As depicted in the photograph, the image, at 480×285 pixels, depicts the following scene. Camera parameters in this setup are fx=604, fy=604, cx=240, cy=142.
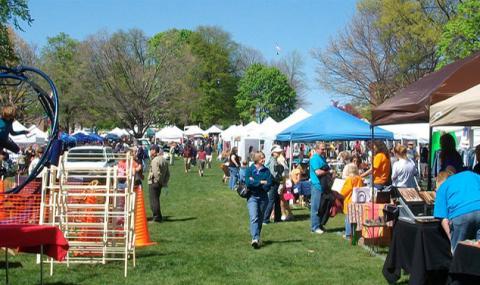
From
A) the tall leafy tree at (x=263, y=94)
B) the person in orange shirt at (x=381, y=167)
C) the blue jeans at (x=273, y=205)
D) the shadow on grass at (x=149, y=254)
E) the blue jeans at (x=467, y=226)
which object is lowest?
the shadow on grass at (x=149, y=254)

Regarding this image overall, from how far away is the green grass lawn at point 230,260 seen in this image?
831cm

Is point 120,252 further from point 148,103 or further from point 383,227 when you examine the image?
point 148,103

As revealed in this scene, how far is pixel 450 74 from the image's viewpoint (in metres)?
9.46

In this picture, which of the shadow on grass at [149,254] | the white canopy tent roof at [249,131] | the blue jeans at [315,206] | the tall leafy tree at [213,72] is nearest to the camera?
the shadow on grass at [149,254]

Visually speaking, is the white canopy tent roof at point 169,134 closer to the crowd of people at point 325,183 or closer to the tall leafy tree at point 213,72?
the tall leafy tree at point 213,72

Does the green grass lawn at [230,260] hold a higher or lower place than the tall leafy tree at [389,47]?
lower

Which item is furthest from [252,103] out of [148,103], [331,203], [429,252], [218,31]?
[429,252]

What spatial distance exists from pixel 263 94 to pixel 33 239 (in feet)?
262

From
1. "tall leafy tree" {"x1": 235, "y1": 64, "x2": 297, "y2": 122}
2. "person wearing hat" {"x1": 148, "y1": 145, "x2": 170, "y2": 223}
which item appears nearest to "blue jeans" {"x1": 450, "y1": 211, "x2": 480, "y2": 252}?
"person wearing hat" {"x1": 148, "y1": 145, "x2": 170, "y2": 223}

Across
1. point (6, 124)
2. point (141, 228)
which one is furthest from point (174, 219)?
point (6, 124)

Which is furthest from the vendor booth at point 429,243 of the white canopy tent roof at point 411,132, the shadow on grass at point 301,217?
the white canopy tent roof at point 411,132

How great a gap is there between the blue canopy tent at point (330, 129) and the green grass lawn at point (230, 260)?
3.14m

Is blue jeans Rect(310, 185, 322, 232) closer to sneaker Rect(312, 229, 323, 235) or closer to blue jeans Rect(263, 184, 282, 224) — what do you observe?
sneaker Rect(312, 229, 323, 235)

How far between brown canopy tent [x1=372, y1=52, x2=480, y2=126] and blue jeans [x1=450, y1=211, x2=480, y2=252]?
2783 mm
